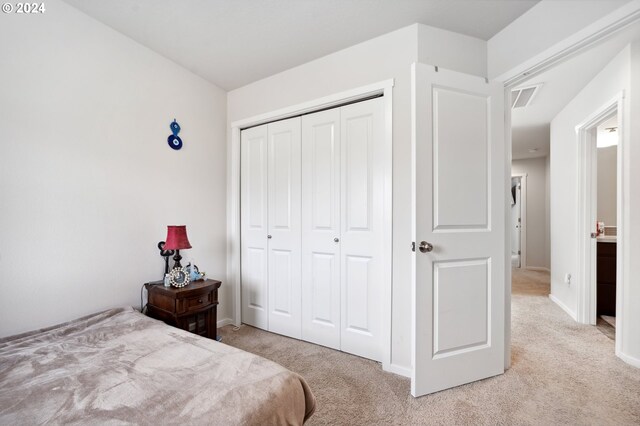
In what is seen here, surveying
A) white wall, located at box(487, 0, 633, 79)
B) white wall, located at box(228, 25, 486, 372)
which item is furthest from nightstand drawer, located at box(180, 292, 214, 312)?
white wall, located at box(487, 0, 633, 79)

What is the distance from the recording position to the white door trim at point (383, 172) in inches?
81.4

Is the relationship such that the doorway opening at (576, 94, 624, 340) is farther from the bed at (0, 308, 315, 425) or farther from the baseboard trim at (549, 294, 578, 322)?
the bed at (0, 308, 315, 425)

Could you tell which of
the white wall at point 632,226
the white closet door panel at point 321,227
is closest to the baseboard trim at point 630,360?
the white wall at point 632,226

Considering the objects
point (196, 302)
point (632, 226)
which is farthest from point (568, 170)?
point (196, 302)

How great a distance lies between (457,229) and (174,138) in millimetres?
2425

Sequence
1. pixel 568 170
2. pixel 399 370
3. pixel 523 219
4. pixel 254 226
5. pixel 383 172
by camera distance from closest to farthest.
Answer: pixel 399 370 < pixel 383 172 < pixel 254 226 < pixel 568 170 < pixel 523 219

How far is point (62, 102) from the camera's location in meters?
1.82

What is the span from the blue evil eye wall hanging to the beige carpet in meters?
1.84

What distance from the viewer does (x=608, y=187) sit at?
3.86 metres

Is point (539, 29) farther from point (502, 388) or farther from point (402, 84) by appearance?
point (502, 388)

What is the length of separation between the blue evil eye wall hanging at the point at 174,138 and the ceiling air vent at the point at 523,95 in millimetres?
3509

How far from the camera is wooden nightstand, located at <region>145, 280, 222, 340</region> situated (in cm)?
202

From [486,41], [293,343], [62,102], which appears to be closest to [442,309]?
[293,343]

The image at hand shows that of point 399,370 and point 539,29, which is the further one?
point 399,370
